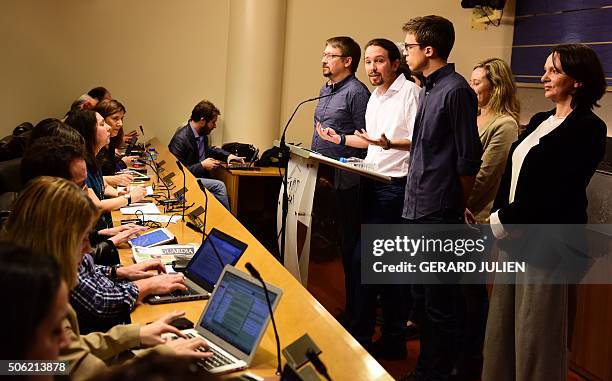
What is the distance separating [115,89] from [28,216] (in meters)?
4.91

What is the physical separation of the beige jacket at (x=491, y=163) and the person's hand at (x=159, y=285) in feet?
5.40

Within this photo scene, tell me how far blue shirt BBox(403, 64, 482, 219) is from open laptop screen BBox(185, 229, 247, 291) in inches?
39.6

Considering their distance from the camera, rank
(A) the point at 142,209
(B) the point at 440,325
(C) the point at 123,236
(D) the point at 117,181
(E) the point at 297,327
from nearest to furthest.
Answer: (E) the point at 297,327
(B) the point at 440,325
(C) the point at 123,236
(A) the point at 142,209
(D) the point at 117,181

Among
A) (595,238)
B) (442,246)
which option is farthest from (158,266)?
(595,238)

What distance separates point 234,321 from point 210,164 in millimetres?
3904

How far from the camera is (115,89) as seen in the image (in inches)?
252

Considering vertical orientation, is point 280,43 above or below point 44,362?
above

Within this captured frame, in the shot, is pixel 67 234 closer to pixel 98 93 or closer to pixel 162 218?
pixel 162 218

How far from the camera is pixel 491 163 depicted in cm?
335

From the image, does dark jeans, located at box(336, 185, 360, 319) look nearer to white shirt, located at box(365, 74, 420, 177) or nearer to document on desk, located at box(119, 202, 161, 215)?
white shirt, located at box(365, 74, 420, 177)

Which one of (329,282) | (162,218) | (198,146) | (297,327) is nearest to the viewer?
(297,327)

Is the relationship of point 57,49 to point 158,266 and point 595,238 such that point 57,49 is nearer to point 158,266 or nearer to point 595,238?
point 158,266

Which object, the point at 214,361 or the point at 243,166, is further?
the point at 243,166

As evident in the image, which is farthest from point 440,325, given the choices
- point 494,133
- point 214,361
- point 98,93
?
point 98,93
